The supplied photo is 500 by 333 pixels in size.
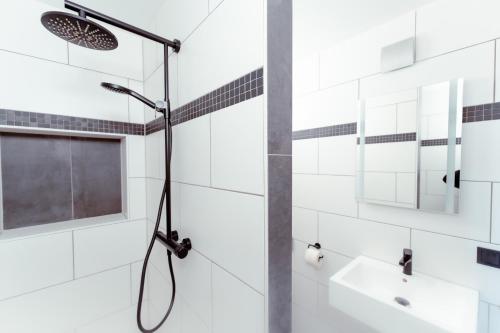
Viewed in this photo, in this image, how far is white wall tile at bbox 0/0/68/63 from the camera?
110 cm

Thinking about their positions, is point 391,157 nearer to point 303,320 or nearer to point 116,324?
point 303,320

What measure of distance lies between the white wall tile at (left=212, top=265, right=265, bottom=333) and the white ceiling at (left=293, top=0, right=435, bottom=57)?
1.45 meters

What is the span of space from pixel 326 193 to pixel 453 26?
1.18 meters

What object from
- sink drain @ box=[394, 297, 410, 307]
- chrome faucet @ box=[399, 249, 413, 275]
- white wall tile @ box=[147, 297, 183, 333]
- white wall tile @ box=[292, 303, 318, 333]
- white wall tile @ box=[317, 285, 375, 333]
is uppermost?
chrome faucet @ box=[399, 249, 413, 275]

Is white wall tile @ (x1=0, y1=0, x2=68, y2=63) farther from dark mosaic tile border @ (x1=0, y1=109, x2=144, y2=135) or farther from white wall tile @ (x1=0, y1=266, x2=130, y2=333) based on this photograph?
white wall tile @ (x1=0, y1=266, x2=130, y2=333)

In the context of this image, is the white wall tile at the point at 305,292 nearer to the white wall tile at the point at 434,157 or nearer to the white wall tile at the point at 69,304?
the white wall tile at the point at 434,157

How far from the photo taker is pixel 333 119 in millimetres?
1644

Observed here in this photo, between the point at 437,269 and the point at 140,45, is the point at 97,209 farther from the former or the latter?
the point at 437,269

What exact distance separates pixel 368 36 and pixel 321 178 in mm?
1022

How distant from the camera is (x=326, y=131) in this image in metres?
1.69

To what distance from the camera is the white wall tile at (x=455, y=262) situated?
3.35 ft

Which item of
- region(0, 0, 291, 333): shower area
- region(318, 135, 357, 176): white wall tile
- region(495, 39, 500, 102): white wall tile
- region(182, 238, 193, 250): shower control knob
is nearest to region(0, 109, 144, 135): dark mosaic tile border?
region(0, 0, 291, 333): shower area

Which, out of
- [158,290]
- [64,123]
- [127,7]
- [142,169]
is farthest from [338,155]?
[64,123]

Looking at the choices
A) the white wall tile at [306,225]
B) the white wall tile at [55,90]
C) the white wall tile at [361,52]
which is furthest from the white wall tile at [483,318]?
the white wall tile at [55,90]
